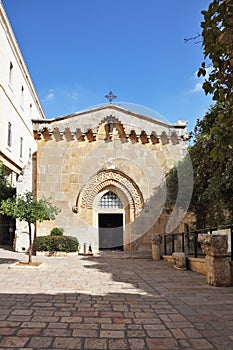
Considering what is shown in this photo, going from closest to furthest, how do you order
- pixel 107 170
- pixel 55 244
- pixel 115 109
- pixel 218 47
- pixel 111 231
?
pixel 218 47
pixel 55 244
pixel 107 170
pixel 115 109
pixel 111 231

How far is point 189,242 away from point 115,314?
20.1 ft

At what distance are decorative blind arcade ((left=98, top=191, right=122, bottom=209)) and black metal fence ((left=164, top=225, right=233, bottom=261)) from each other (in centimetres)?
404

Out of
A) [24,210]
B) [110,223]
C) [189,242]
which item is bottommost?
[189,242]

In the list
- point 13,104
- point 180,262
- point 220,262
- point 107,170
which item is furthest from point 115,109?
point 220,262

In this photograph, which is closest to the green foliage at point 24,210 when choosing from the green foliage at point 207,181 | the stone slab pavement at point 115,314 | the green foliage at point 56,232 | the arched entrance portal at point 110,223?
the stone slab pavement at point 115,314

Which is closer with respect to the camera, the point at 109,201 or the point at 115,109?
the point at 109,201

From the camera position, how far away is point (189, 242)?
10.3m

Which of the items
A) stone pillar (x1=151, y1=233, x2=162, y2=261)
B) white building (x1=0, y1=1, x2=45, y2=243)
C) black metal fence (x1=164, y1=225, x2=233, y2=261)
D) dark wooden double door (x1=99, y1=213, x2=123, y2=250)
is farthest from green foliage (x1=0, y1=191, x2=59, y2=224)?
dark wooden double door (x1=99, y1=213, x2=123, y2=250)

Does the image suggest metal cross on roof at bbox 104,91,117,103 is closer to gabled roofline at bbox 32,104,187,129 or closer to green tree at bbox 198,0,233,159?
gabled roofline at bbox 32,104,187,129

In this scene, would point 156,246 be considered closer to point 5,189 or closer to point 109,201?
point 109,201

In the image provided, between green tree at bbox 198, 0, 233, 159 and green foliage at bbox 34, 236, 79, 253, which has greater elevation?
green tree at bbox 198, 0, 233, 159

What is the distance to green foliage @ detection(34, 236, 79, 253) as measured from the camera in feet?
48.8

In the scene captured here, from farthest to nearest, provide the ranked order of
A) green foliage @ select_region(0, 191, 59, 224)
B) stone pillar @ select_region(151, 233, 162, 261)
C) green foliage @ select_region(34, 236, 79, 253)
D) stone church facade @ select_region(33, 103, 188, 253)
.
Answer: stone church facade @ select_region(33, 103, 188, 253) → green foliage @ select_region(34, 236, 79, 253) → stone pillar @ select_region(151, 233, 162, 261) → green foliage @ select_region(0, 191, 59, 224)

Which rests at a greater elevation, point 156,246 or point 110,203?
point 110,203
